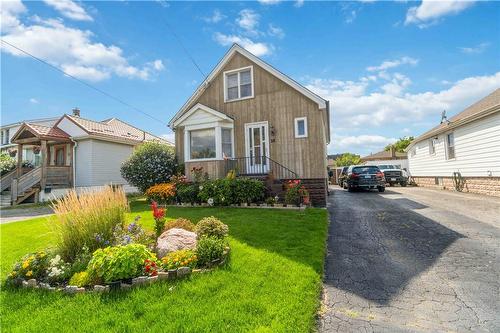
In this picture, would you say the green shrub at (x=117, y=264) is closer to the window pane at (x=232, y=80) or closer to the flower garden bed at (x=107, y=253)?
the flower garden bed at (x=107, y=253)

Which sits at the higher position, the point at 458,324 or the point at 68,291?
the point at 68,291

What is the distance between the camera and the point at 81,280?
3633mm

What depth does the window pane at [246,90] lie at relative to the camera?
43.8ft

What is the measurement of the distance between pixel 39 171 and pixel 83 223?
1754 centimetres

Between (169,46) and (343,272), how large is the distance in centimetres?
1344

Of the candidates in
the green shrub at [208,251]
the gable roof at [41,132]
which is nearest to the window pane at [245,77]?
the green shrub at [208,251]

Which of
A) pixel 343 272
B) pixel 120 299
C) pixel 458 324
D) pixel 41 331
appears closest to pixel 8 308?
pixel 41 331

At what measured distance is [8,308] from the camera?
10.7ft

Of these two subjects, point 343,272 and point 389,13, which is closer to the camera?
point 343,272

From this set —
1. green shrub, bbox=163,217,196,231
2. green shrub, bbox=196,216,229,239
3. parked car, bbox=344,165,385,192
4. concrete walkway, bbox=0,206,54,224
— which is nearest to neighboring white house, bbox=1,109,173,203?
concrete walkway, bbox=0,206,54,224

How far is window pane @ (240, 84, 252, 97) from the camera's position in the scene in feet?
43.8

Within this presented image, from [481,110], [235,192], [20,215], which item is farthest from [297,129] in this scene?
[20,215]

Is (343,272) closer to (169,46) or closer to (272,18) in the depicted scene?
(272,18)

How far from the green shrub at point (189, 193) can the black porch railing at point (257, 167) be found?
2.04m
